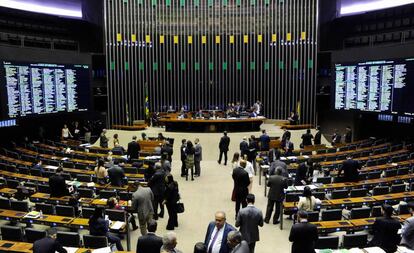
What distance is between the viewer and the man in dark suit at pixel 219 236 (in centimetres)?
476

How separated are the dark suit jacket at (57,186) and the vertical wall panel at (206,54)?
15.7 metres

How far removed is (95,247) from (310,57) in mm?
20058

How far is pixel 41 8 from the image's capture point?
18656 mm

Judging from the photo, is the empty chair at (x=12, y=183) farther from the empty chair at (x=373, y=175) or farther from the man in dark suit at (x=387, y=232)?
the empty chair at (x=373, y=175)

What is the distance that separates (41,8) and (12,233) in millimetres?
15284

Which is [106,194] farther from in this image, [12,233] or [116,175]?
[12,233]

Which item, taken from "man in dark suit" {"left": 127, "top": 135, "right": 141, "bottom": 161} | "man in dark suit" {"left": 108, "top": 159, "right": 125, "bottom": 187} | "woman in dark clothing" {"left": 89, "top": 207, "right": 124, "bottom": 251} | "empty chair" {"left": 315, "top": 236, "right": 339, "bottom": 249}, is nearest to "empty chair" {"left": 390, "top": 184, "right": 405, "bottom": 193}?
"empty chair" {"left": 315, "top": 236, "right": 339, "bottom": 249}

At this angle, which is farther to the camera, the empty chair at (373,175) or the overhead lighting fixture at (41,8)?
the overhead lighting fixture at (41,8)

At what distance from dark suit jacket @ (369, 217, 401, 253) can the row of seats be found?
423cm

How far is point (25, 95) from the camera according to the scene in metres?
15.5

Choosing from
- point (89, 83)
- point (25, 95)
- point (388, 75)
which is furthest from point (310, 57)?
point (25, 95)

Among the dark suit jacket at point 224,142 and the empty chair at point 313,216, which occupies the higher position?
the dark suit jacket at point 224,142

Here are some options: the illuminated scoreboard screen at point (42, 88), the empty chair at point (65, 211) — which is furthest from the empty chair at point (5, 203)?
the illuminated scoreboard screen at point (42, 88)

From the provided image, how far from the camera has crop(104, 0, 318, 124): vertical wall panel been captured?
23.8 m
